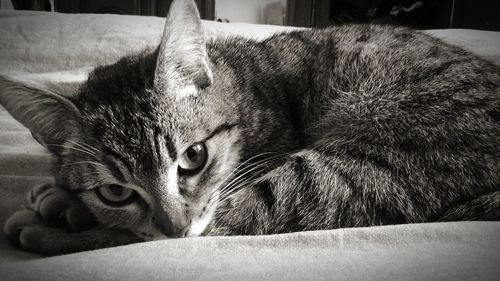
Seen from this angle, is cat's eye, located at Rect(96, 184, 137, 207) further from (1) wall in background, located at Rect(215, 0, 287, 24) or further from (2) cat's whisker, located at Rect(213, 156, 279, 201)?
(1) wall in background, located at Rect(215, 0, 287, 24)

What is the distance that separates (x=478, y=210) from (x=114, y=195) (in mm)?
636

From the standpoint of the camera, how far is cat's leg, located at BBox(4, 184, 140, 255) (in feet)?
2.09

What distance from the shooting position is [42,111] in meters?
0.72

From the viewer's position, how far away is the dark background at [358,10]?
1.57 m

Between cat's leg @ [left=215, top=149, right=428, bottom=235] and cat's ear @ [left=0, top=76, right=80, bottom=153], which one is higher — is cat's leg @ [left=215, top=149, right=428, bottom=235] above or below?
below

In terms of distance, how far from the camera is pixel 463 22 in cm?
167

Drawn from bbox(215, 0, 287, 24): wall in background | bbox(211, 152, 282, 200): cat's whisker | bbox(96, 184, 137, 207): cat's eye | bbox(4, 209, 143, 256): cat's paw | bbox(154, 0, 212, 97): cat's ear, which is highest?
bbox(215, 0, 287, 24): wall in background

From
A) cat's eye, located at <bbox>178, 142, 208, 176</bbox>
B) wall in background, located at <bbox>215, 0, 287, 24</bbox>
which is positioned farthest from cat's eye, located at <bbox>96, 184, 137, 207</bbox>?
wall in background, located at <bbox>215, 0, 287, 24</bbox>

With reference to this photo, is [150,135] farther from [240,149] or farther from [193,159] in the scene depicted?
[240,149]

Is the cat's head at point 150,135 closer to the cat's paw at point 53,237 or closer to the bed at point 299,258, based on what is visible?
the cat's paw at point 53,237

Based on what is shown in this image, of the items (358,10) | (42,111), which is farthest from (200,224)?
(358,10)

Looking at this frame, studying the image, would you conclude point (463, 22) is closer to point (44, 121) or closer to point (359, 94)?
point (359, 94)

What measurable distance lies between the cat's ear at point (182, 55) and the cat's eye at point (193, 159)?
0.11 m

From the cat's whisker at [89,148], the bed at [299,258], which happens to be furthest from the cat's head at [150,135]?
the bed at [299,258]
